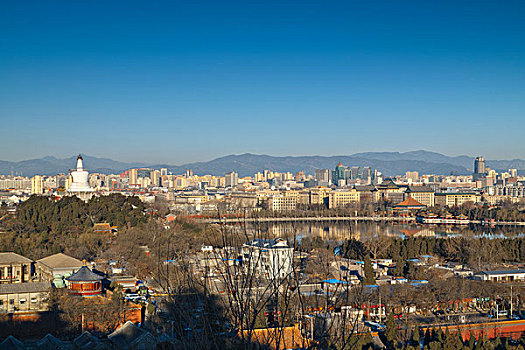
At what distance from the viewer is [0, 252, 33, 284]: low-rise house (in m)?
10.7

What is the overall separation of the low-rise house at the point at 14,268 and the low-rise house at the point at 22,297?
2601 mm

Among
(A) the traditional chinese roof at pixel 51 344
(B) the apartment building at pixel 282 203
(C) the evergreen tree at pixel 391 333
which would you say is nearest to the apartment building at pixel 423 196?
(B) the apartment building at pixel 282 203

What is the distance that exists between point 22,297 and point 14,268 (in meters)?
3.11

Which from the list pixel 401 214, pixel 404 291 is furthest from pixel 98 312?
pixel 401 214

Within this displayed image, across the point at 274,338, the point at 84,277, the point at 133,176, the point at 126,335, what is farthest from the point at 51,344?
the point at 133,176

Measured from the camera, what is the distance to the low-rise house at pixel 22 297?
7.94 m

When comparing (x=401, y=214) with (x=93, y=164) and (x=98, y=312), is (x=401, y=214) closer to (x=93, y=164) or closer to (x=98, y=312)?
(x=98, y=312)

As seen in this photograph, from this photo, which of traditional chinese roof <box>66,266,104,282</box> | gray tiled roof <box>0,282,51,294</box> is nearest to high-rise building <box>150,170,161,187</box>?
gray tiled roof <box>0,282,51,294</box>

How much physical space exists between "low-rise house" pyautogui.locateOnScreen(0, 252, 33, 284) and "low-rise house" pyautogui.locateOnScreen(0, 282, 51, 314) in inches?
102

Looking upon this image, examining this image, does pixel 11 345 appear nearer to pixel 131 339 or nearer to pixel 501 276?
pixel 131 339

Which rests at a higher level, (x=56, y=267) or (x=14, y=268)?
(x=56, y=267)

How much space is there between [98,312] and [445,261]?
30.1ft

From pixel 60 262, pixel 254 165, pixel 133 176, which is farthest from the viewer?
pixel 254 165

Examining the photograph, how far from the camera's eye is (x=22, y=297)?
8.05 m
